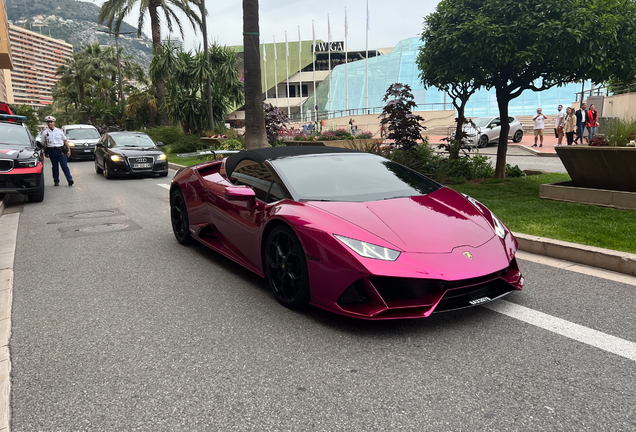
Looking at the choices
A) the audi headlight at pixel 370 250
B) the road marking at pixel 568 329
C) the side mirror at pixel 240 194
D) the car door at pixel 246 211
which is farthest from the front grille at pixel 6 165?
the road marking at pixel 568 329

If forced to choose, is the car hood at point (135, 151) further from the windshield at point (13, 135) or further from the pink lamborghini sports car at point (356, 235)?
the pink lamborghini sports car at point (356, 235)

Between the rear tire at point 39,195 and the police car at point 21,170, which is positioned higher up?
the police car at point 21,170

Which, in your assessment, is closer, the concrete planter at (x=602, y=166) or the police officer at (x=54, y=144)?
the concrete planter at (x=602, y=166)

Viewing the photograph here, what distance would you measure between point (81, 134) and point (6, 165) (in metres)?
14.7

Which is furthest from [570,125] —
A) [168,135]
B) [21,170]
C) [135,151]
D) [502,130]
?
[168,135]

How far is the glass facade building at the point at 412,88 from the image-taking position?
4656 cm

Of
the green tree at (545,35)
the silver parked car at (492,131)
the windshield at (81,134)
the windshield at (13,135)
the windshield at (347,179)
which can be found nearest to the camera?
the windshield at (347,179)

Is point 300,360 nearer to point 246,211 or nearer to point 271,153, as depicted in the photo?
point 246,211

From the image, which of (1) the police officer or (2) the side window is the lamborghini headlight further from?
(1) the police officer

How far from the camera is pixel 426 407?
2.65m

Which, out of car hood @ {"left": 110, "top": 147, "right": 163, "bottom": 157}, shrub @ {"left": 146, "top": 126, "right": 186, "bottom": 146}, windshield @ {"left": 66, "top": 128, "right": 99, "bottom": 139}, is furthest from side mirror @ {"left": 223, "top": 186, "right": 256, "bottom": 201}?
shrub @ {"left": 146, "top": 126, "right": 186, "bottom": 146}

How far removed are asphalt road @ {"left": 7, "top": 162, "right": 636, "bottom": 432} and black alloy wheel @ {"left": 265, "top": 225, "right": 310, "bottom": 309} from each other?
14 cm

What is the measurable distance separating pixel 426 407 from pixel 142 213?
7595 millimetres

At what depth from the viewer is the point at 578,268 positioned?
499 centimetres
